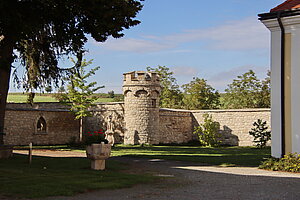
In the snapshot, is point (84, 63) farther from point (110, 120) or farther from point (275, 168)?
point (275, 168)

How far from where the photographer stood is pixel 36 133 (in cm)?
2530

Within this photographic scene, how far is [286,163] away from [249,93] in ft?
97.2

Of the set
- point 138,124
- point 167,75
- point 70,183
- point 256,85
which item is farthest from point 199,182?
point 167,75

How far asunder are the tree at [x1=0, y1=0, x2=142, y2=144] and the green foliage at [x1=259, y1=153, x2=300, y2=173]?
664 centimetres

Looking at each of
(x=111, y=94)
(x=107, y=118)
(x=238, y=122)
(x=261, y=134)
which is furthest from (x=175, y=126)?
(x=111, y=94)

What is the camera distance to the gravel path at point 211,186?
285 inches

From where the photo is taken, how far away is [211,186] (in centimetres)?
850

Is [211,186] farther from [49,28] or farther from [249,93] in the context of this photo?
[249,93]

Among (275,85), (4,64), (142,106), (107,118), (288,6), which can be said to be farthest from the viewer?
(107,118)

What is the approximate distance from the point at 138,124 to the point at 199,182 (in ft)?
56.4

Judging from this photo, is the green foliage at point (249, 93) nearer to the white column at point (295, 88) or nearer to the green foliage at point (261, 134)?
the green foliage at point (261, 134)

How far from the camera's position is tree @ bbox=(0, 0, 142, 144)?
1189 centimetres

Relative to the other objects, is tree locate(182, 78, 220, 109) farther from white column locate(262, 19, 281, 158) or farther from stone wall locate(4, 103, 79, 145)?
white column locate(262, 19, 281, 158)

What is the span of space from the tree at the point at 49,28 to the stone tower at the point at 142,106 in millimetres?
10328
